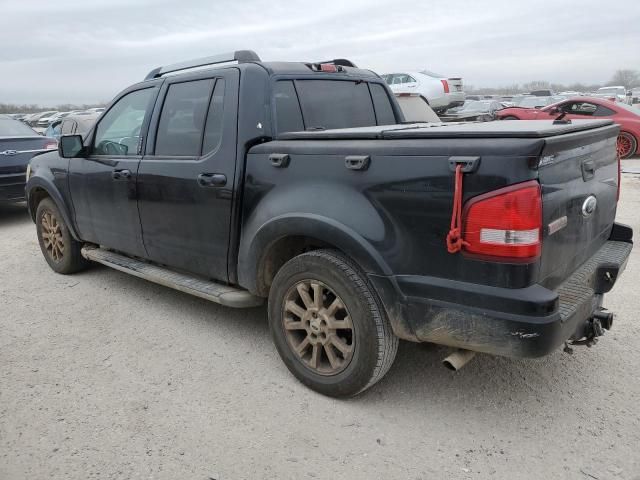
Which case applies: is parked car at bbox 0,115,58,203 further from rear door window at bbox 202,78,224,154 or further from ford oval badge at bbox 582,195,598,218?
ford oval badge at bbox 582,195,598,218

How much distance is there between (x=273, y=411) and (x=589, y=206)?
2.02 m

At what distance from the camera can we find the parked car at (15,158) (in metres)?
8.13

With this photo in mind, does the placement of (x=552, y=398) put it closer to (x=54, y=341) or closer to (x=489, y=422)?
(x=489, y=422)

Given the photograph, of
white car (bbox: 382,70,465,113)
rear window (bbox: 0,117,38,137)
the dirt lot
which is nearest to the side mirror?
the dirt lot

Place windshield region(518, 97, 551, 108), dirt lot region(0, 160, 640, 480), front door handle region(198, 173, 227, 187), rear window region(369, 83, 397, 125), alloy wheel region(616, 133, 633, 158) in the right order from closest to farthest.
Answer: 1. dirt lot region(0, 160, 640, 480)
2. front door handle region(198, 173, 227, 187)
3. rear window region(369, 83, 397, 125)
4. alloy wheel region(616, 133, 633, 158)
5. windshield region(518, 97, 551, 108)

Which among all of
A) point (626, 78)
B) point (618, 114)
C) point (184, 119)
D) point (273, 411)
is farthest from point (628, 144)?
point (626, 78)

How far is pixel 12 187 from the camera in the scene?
8203 mm

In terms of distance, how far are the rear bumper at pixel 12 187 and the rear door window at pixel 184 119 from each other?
5.38 metres

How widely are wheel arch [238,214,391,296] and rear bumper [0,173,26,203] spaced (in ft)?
20.8

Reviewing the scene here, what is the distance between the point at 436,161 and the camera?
2445mm

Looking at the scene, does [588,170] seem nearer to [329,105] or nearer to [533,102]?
[329,105]

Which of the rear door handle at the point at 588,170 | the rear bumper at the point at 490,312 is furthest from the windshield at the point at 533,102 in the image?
the rear bumper at the point at 490,312

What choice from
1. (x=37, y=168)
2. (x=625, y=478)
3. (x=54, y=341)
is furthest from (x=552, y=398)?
(x=37, y=168)

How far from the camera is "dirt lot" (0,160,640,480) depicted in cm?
255
